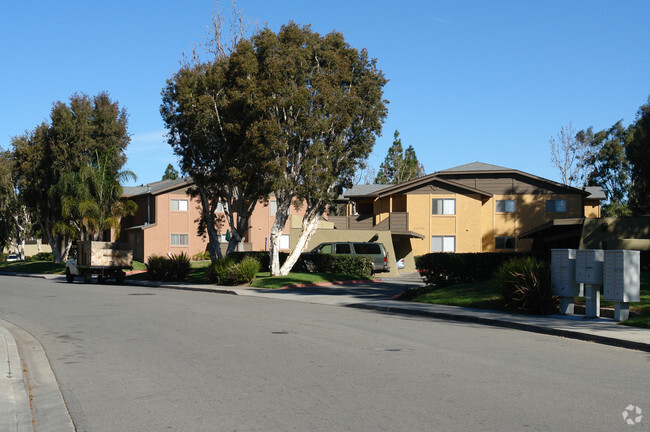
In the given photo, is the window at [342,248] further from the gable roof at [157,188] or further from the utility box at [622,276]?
the utility box at [622,276]

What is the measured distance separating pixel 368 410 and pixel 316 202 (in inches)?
924

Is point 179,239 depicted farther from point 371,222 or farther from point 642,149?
point 642,149

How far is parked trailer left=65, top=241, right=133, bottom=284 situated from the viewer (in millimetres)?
34688

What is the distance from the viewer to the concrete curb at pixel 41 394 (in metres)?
6.91

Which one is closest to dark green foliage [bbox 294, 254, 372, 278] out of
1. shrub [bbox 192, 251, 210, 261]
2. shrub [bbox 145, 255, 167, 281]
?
shrub [bbox 145, 255, 167, 281]

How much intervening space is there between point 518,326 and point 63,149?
42.1 meters

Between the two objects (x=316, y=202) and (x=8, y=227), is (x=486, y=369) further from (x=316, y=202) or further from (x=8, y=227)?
(x=8, y=227)

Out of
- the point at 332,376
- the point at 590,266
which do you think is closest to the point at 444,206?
the point at 590,266

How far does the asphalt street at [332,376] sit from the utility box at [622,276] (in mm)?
2446

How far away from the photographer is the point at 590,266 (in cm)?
1530

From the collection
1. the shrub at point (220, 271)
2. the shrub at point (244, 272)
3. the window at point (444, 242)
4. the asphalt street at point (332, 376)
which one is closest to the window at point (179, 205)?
the window at point (444, 242)

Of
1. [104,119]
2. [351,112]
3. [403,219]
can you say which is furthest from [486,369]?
[104,119]

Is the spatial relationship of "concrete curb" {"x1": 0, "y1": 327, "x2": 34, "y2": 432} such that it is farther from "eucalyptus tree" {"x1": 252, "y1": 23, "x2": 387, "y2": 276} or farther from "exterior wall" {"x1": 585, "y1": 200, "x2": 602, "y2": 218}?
"exterior wall" {"x1": 585, "y1": 200, "x2": 602, "y2": 218}

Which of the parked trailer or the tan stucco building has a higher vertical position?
the tan stucco building
